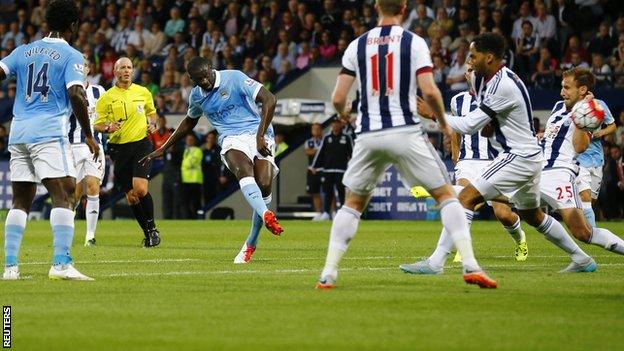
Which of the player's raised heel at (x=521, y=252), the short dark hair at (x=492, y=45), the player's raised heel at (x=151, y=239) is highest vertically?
the short dark hair at (x=492, y=45)

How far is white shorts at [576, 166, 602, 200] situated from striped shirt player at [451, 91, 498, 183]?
6.61 ft

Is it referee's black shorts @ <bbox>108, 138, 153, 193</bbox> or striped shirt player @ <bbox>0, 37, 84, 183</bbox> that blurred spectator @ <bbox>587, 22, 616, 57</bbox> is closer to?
referee's black shorts @ <bbox>108, 138, 153, 193</bbox>

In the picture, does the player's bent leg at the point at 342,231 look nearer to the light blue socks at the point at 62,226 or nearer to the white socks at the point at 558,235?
the light blue socks at the point at 62,226

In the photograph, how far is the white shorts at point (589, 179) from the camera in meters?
17.7

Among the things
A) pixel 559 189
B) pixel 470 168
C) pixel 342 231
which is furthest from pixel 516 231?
pixel 342 231

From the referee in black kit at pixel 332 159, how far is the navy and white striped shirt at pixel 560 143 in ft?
52.3

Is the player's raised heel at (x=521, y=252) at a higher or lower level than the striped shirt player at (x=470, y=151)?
lower

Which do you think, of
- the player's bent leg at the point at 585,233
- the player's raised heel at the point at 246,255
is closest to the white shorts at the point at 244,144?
the player's raised heel at the point at 246,255

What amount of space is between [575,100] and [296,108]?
18.5 m

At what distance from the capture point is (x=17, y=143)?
1213 centimetres

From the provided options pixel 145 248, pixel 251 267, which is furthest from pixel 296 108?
pixel 251 267

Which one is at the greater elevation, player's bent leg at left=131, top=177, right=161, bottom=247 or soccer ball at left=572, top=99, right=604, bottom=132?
soccer ball at left=572, top=99, right=604, bottom=132

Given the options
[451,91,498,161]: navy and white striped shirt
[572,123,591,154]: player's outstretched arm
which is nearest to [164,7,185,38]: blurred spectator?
[451,91,498,161]: navy and white striped shirt

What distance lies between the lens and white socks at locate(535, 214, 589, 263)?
13070mm
